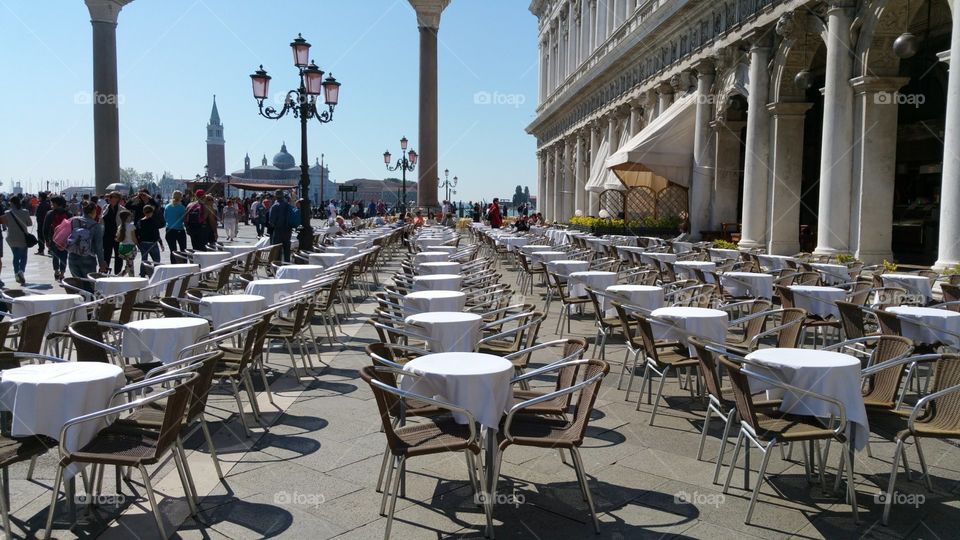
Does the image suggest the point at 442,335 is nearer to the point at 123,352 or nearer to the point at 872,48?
the point at 123,352

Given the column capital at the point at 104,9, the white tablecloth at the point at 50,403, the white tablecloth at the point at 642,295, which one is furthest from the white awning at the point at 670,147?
the column capital at the point at 104,9

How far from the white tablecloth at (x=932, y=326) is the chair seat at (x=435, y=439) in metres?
3.72

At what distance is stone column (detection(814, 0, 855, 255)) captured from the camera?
488 inches

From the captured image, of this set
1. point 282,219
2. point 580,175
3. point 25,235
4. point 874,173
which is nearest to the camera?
point 874,173

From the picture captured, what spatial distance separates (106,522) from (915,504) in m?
4.00

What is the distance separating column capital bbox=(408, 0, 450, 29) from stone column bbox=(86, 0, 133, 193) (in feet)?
38.0

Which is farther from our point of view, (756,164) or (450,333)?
(756,164)

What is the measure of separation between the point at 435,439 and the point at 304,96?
11071 mm

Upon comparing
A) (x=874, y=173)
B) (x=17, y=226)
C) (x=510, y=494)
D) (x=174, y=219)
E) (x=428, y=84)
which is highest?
(x=428, y=84)

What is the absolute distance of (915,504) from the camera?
395 centimetres

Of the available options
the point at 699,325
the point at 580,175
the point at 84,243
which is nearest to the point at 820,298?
the point at 699,325

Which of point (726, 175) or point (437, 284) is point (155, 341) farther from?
point (726, 175)

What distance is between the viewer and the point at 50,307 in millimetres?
6820

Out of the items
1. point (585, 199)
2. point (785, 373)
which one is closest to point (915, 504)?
point (785, 373)
